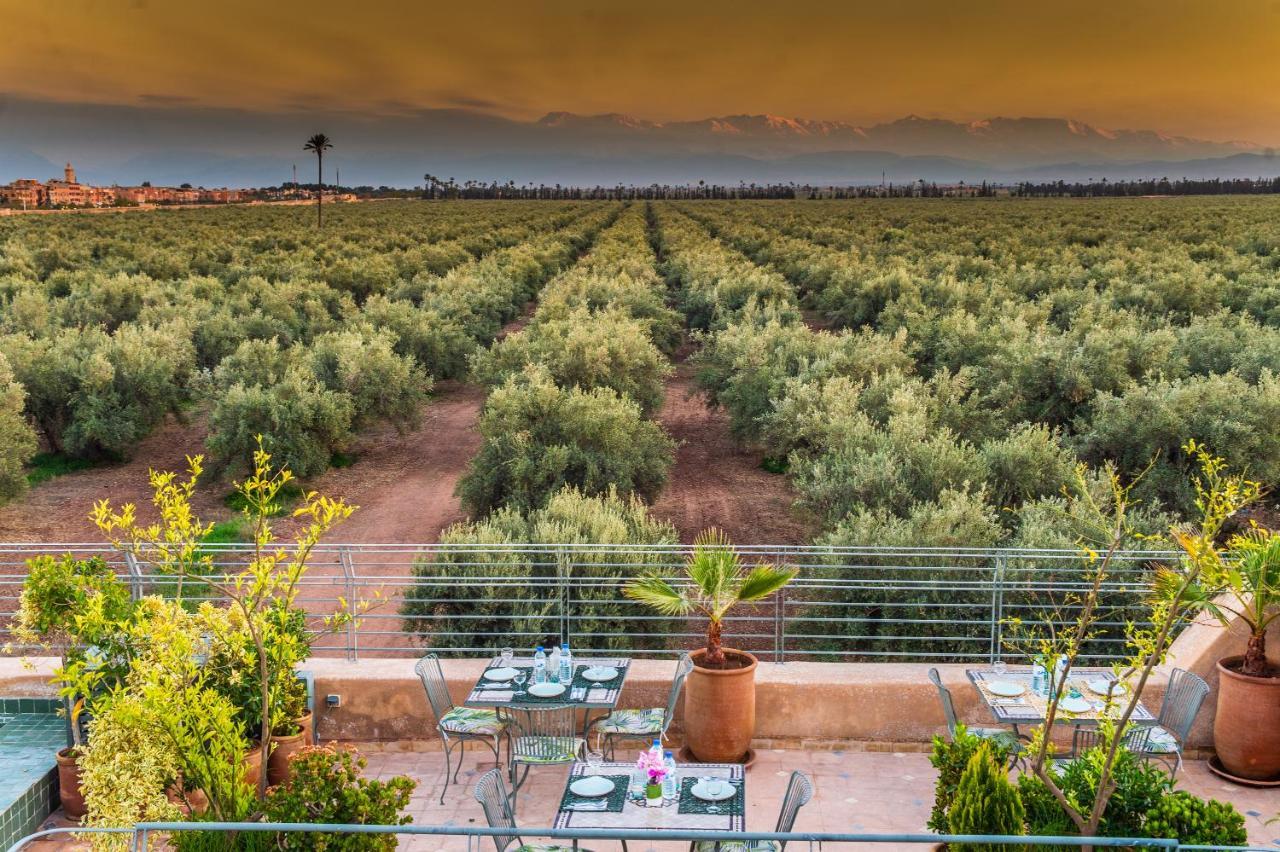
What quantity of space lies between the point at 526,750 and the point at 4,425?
1673 centimetres

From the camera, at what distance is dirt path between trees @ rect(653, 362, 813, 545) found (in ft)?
63.9

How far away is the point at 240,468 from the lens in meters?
22.1

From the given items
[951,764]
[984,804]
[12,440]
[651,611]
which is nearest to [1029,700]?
[951,764]

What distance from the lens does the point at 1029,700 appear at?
27.9 feet

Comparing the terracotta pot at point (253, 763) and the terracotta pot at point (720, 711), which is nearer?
the terracotta pot at point (253, 763)

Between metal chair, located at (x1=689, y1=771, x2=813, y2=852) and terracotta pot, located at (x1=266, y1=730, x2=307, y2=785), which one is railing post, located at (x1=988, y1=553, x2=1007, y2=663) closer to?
metal chair, located at (x1=689, y1=771, x2=813, y2=852)

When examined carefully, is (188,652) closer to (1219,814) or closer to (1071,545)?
(1219,814)

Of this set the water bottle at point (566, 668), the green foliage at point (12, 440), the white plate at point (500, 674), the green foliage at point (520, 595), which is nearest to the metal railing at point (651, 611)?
the green foliage at point (520, 595)

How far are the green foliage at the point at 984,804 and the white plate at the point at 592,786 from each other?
2.22 meters

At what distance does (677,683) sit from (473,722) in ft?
5.75

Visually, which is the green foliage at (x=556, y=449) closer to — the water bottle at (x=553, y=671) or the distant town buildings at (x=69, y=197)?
the water bottle at (x=553, y=671)

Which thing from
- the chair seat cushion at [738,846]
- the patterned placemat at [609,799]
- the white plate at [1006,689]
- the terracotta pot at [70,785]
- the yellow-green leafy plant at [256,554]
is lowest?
the terracotta pot at [70,785]

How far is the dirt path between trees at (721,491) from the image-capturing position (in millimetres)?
19469

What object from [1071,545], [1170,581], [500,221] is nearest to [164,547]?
[1170,581]
